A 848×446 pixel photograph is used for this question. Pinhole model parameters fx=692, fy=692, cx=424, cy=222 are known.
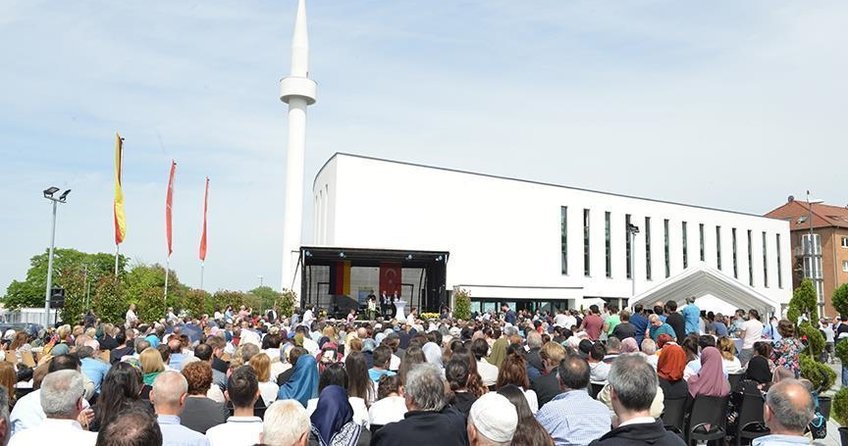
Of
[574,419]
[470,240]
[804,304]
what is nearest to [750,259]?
[470,240]

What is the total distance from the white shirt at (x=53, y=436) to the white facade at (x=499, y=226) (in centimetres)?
3451

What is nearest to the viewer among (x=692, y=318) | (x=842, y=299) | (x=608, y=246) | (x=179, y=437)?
(x=179, y=437)

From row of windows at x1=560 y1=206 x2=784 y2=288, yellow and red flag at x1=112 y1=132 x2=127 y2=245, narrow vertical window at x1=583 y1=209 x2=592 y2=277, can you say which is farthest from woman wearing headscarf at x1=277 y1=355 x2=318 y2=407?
narrow vertical window at x1=583 y1=209 x2=592 y2=277

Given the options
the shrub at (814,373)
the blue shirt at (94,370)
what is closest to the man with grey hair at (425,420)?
the blue shirt at (94,370)

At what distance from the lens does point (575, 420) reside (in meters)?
4.66

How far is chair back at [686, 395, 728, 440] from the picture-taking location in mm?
7074

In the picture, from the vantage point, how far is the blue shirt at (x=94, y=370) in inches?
263

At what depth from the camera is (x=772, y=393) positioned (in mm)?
3584

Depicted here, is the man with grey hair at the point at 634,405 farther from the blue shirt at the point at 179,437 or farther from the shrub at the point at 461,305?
the shrub at the point at 461,305

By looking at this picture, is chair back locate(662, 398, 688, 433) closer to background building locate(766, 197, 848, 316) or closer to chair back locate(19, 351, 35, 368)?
chair back locate(19, 351, 35, 368)

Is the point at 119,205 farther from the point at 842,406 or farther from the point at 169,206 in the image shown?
the point at 842,406

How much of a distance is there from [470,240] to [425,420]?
37.3 metres

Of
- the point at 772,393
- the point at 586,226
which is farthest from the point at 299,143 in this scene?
the point at 772,393

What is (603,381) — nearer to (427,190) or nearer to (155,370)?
(155,370)
